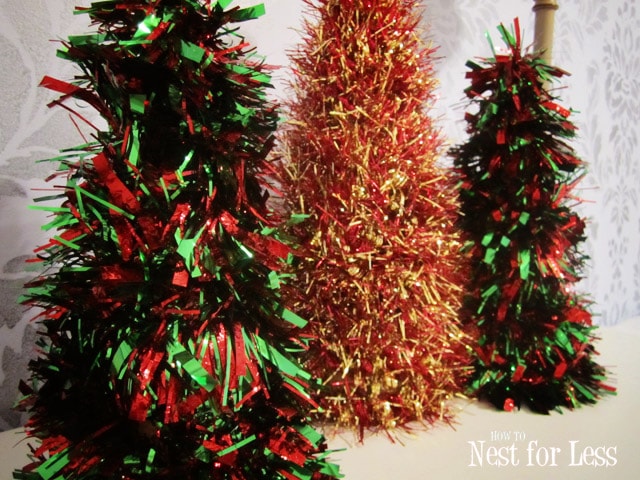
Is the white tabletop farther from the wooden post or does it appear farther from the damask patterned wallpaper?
the wooden post

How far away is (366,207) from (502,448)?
0.26 metres

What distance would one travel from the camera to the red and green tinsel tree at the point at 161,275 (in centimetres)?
29

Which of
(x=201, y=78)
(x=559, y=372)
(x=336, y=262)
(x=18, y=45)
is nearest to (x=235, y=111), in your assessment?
(x=201, y=78)

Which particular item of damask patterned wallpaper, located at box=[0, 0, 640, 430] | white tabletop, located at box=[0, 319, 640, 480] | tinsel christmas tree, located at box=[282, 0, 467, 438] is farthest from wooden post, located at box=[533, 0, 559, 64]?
white tabletop, located at box=[0, 319, 640, 480]

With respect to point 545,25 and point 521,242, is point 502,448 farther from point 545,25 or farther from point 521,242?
point 545,25

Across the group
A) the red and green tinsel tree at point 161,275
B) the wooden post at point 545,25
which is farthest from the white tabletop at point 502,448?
the wooden post at point 545,25

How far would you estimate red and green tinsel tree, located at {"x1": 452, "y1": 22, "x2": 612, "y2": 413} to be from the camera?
0.52m

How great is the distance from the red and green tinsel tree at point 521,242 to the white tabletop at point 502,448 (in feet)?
0.10

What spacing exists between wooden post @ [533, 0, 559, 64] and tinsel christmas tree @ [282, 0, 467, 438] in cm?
21

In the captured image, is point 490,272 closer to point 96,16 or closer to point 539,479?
point 539,479

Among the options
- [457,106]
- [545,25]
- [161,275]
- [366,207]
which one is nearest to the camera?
[161,275]

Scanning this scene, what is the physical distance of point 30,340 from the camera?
0.50 metres

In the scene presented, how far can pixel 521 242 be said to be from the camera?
526mm

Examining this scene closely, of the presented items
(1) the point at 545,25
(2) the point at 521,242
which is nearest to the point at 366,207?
(2) the point at 521,242
